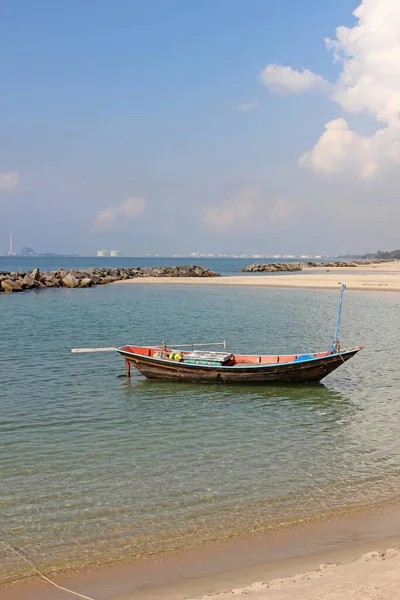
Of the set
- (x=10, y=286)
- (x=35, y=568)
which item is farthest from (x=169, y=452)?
(x=10, y=286)

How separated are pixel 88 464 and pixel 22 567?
13.8ft

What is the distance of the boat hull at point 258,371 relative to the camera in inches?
781

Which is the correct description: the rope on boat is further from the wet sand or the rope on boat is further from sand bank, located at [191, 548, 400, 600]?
sand bank, located at [191, 548, 400, 600]

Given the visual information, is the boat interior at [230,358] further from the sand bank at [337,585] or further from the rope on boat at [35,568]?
the sand bank at [337,585]

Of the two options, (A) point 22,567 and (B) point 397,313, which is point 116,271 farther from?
(A) point 22,567

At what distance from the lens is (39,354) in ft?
85.4

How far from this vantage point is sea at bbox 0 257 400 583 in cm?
891

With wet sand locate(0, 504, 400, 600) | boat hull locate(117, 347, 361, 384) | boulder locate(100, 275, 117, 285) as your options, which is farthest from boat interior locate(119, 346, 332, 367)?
boulder locate(100, 275, 117, 285)

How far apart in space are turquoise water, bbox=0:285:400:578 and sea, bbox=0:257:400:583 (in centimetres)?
4

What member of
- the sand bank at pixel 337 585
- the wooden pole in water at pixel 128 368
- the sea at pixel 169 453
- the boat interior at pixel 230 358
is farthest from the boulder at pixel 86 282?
the sand bank at pixel 337 585

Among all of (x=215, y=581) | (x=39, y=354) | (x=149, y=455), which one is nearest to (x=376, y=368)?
(x=149, y=455)

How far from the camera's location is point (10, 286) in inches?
2692

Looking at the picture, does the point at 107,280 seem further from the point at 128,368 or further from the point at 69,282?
the point at 128,368

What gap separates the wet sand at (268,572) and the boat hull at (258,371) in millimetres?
11023
